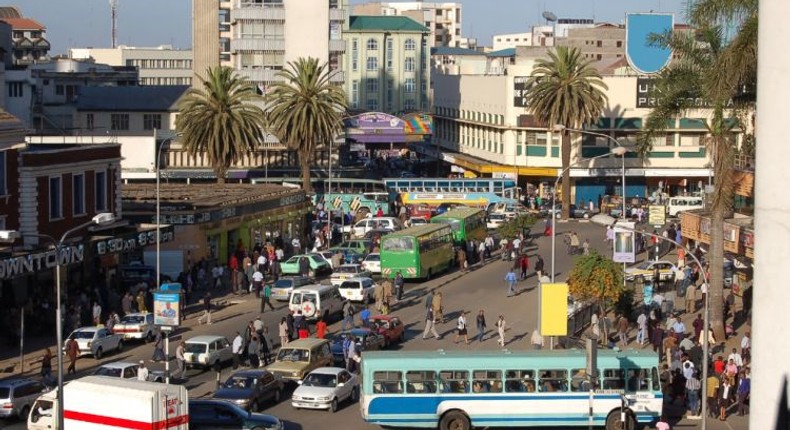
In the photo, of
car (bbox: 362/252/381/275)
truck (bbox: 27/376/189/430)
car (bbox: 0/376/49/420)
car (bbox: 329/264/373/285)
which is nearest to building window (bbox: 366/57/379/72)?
car (bbox: 362/252/381/275)

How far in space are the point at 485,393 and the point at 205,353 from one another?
38.2ft

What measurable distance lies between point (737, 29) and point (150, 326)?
70.8 ft

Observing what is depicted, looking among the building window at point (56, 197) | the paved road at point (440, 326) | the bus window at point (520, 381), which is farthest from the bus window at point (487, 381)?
the building window at point (56, 197)

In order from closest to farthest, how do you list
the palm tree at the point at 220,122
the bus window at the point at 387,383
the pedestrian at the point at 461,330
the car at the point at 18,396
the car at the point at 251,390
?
the bus window at the point at 387,383 < the car at the point at 18,396 < the car at the point at 251,390 < the pedestrian at the point at 461,330 < the palm tree at the point at 220,122

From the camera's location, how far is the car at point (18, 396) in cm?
3198

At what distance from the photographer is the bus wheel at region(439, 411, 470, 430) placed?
3042 centimetres

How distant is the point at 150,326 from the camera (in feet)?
145

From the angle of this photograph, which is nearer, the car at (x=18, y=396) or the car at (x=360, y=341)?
the car at (x=18, y=396)

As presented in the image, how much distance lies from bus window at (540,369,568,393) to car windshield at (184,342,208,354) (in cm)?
1266

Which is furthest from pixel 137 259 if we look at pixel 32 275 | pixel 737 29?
pixel 737 29

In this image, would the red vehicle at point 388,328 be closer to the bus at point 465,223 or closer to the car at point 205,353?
the car at point 205,353

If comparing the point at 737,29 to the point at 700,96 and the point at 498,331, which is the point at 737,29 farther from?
the point at 498,331

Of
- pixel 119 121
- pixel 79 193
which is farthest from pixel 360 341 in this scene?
pixel 119 121

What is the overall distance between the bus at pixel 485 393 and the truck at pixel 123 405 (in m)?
4.88
